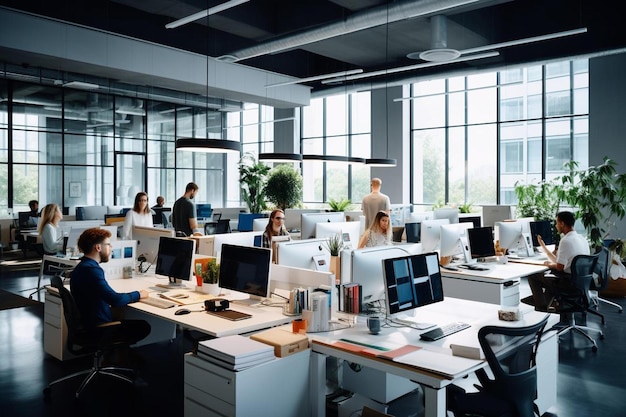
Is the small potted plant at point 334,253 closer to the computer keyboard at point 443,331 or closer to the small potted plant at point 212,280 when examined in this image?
the small potted plant at point 212,280

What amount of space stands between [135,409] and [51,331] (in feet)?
5.28

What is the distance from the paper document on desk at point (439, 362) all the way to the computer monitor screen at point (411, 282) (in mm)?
475

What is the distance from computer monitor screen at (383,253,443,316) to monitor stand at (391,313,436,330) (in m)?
0.13

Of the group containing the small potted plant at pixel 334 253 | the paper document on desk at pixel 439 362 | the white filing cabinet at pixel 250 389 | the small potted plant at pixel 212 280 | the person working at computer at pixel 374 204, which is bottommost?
the white filing cabinet at pixel 250 389

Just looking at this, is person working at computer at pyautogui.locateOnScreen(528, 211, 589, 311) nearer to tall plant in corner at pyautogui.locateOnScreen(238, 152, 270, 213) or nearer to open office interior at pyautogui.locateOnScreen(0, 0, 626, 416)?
open office interior at pyautogui.locateOnScreen(0, 0, 626, 416)

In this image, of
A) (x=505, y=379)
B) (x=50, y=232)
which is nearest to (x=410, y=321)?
(x=505, y=379)

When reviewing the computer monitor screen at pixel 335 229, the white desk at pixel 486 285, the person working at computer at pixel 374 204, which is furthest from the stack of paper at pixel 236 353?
the person working at computer at pixel 374 204

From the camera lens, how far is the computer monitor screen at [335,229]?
5.41 meters

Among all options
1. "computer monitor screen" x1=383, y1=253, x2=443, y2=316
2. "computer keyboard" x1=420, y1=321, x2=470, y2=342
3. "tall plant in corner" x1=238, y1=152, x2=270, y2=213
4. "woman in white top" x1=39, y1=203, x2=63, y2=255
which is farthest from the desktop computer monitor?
"tall plant in corner" x1=238, y1=152, x2=270, y2=213

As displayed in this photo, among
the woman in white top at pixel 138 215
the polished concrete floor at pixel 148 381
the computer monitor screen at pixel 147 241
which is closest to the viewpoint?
the polished concrete floor at pixel 148 381

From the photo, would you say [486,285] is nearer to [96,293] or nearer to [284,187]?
[96,293]

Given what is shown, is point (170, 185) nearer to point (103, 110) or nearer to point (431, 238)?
point (103, 110)

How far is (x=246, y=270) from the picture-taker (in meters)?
4.09

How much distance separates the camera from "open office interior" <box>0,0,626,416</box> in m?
4.47
